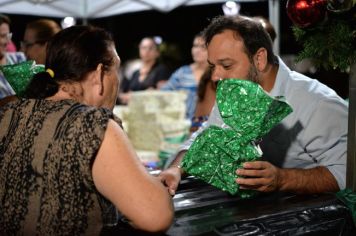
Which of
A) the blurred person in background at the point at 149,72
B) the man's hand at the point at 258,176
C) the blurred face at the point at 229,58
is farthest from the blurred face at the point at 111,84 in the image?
the blurred person in background at the point at 149,72

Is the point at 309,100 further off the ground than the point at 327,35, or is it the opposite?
the point at 327,35

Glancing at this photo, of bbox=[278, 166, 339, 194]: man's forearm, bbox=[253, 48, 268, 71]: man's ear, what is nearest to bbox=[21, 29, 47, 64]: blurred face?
bbox=[253, 48, 268, 71]: man's ear

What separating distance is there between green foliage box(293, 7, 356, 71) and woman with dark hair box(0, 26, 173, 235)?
0.91 m

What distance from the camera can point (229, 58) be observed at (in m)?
2.29

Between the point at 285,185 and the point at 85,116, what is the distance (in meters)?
1.01

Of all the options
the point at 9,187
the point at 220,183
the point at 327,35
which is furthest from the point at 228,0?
the point at 9,187

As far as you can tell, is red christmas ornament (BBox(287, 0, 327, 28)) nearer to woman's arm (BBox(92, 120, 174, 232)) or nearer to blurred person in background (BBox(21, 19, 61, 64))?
woman's arm (BBox(92, 120, 174, 232))

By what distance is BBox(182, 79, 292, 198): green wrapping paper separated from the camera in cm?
160

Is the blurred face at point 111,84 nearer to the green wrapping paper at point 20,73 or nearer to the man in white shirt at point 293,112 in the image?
the man in white shirt at point 293,112

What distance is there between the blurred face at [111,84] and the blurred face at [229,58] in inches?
28.1

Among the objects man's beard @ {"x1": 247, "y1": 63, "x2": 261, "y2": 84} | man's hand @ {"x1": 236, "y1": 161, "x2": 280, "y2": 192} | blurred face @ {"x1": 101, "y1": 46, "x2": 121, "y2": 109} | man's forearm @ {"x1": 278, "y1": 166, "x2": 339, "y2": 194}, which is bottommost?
man's forearm @ {"x1": 278, "y1": 166, "x2": 339, "y2": 194}

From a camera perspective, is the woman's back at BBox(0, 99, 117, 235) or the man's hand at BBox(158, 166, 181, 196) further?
the man's hand at BBox(158, 166, 181, 196)

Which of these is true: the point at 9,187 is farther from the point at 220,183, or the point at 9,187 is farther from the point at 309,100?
the point at 309,100

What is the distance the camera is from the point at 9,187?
1498mm
